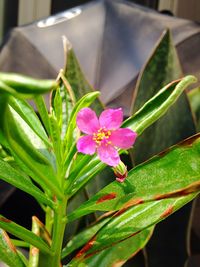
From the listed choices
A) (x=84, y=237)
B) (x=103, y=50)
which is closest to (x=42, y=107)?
(x=84, y=237)

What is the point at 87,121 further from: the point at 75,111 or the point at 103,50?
the point at 103,50

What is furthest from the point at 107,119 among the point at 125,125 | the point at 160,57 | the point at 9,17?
the point at 9,17

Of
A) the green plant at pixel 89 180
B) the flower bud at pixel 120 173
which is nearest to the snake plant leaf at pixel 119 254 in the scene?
the green plant at pixel 89 180

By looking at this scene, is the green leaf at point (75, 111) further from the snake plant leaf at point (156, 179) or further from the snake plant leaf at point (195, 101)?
the snake plant leaf at point (195, 101)

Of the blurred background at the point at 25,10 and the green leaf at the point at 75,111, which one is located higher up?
the green leaf at the point at 75,111

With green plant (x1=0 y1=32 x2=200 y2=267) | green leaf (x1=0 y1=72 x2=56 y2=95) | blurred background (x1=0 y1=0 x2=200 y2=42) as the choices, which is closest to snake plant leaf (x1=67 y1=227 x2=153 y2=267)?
green plant (x1=0 y1=32 x2=200 y2=267)

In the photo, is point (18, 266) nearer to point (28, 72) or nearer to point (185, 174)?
point (185, 174)

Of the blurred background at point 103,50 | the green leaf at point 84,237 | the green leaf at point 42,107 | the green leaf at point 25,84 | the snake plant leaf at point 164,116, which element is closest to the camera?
the green leaf at point 25,84
